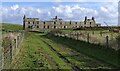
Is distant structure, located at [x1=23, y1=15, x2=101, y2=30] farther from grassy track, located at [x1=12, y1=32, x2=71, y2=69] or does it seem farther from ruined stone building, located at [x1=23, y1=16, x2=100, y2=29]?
grassy track, located at [x1=12, y1=32, x2=71, y2=69]

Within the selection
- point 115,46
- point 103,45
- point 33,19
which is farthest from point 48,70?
point 33,19

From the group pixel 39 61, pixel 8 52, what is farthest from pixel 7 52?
pixel 39 61

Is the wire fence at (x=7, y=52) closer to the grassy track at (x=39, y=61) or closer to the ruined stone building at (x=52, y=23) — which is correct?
the grassy track at (x=39, y=61)

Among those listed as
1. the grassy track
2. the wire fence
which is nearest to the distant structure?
the grassy track

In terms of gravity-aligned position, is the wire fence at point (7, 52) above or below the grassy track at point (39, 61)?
above

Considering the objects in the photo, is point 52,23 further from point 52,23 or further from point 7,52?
point 7,52

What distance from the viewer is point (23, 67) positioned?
16094mm

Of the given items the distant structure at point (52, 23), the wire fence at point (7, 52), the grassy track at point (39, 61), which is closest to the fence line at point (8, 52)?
the wire fence at point (7, 52)

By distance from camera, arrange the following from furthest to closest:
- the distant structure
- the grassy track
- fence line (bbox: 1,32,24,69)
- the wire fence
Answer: the distant structure → the grassy track → fence line (bbox: 1,32,24,69) → the wire fence

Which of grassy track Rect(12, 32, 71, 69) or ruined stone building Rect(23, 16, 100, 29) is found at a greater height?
ruined stone building Rect(23, 16, 100, 29)

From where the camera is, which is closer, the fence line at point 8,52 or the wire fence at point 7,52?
the wire fence at point 7,52

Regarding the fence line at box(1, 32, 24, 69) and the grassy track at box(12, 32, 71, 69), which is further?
the grassy track at box(12, 32, 71, 69)

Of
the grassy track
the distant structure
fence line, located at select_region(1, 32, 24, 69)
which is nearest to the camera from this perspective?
fence line, located at select_region(1, 32, 24, 69)

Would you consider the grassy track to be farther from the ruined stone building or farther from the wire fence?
the ruined stone building
